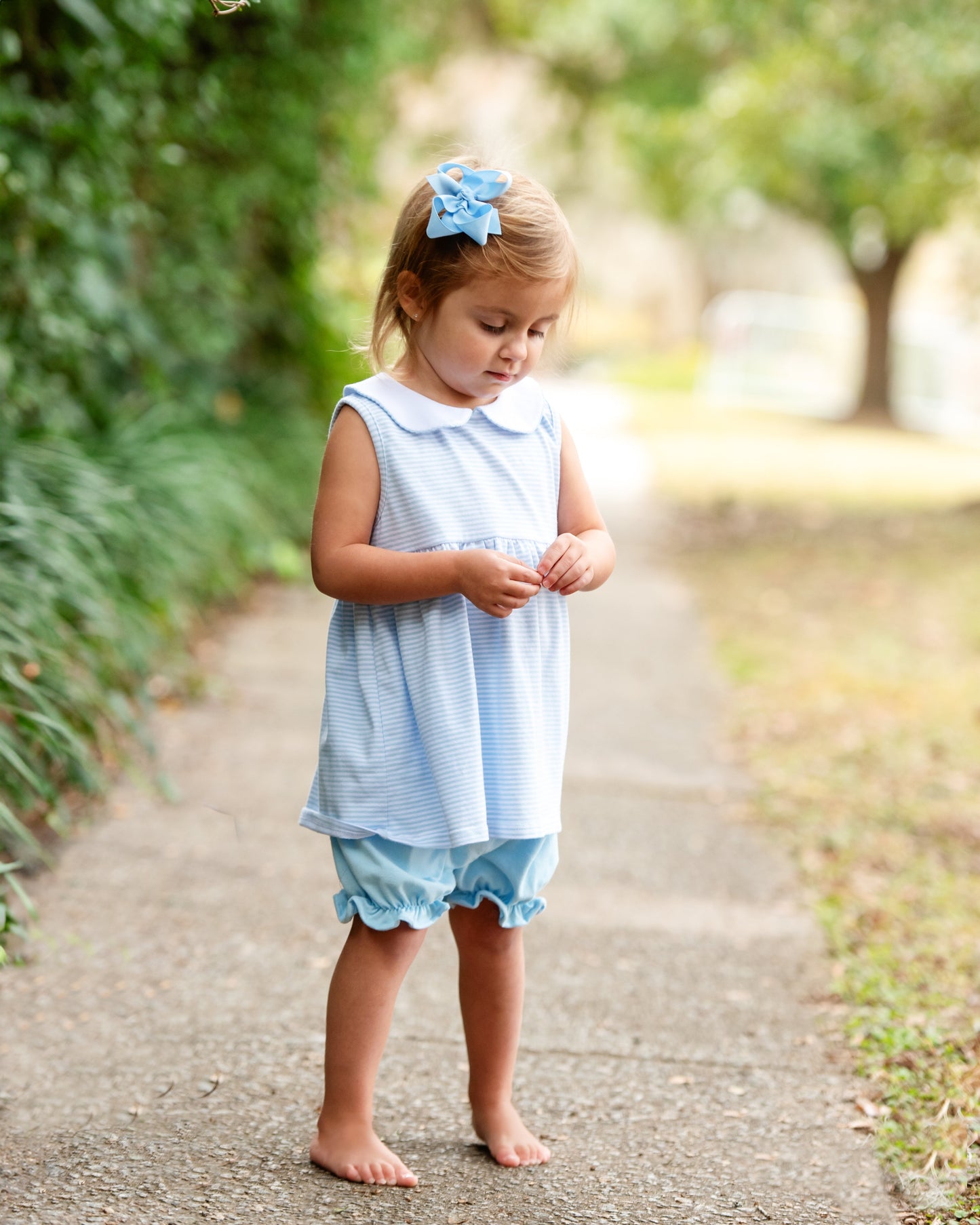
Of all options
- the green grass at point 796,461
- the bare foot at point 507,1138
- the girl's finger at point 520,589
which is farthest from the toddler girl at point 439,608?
the green grass at point 796,461

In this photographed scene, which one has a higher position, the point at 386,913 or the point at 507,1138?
the point at 386,913

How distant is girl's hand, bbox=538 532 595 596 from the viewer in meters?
2.01

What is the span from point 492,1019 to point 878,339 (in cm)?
2077

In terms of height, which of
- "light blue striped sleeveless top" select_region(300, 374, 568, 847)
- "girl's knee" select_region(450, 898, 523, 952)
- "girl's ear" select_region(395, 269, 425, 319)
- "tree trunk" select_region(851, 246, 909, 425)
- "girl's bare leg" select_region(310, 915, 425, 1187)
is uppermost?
"tree trunk" select_region(851, 246, 909, 425)

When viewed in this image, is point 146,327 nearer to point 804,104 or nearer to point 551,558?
point 551,558

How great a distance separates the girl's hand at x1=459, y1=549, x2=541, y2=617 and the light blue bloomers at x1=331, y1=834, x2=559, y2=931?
378mm

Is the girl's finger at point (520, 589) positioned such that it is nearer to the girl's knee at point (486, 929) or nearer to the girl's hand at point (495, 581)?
the girl's hand at point (495, 581)

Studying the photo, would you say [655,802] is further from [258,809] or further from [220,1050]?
[220,1050]

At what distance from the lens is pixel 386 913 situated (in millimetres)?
2062

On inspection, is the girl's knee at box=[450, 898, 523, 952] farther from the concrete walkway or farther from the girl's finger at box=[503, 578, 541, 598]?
the girl's finger at box=[503, 578, 541, 598]

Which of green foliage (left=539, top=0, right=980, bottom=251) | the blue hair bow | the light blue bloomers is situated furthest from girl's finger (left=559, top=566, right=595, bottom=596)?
green foliage (left=539, top=0, right=980, bottom=251)

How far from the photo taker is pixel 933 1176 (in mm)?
2201

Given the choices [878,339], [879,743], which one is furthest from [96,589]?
[878,339]

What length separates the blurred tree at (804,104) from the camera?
30.9 feet
